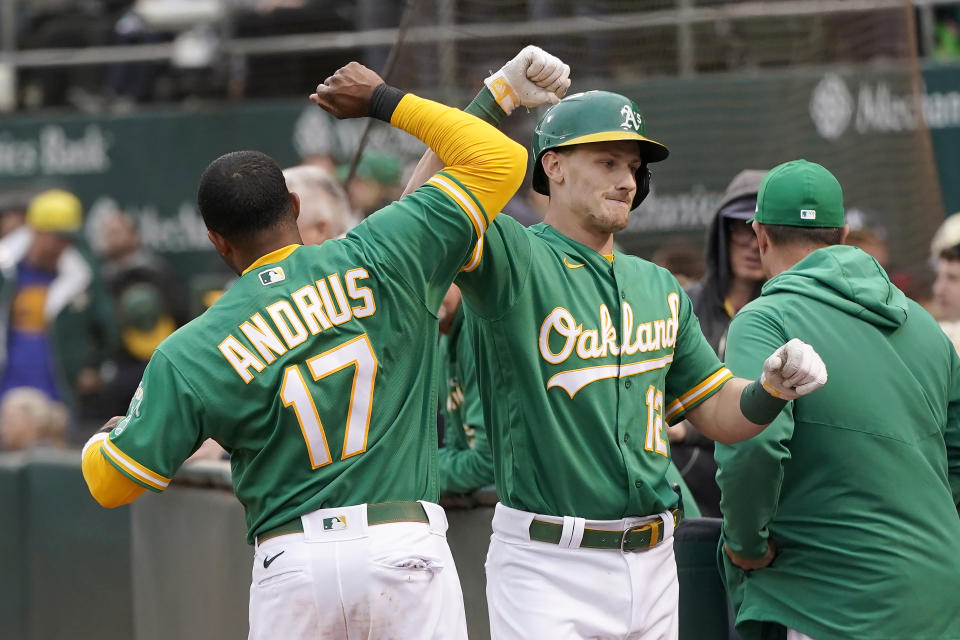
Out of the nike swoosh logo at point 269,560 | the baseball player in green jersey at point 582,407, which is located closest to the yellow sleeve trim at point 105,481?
the nike swoosh logo at point 269,560

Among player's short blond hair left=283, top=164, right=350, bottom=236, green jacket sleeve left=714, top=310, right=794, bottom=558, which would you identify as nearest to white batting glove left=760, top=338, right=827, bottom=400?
green jacket sleeve left=714, top=310, right=794, bottom=558

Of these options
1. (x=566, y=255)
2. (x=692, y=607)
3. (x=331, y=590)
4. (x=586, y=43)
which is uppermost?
(x=586, y=43)

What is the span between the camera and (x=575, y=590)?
383 cm

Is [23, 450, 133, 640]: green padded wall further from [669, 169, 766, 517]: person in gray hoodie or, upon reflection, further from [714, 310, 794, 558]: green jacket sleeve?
[714, 310, 794, 558]: green jacket sleeve

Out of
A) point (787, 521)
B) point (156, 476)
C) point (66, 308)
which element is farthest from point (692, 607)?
point (66, 308)

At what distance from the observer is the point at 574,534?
383 cm

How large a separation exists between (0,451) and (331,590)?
217 inches

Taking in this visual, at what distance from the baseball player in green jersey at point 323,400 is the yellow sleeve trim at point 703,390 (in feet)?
2.79

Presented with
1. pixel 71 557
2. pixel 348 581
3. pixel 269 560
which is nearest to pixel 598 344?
pixel 348 581

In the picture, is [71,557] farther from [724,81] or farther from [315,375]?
[724,81]

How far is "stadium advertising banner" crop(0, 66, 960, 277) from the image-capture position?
8.36m

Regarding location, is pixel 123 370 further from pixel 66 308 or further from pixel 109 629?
pixel 109 629

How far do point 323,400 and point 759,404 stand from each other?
1132 millimetres

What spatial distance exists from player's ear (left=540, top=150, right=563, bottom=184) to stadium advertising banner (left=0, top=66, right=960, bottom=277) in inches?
164
